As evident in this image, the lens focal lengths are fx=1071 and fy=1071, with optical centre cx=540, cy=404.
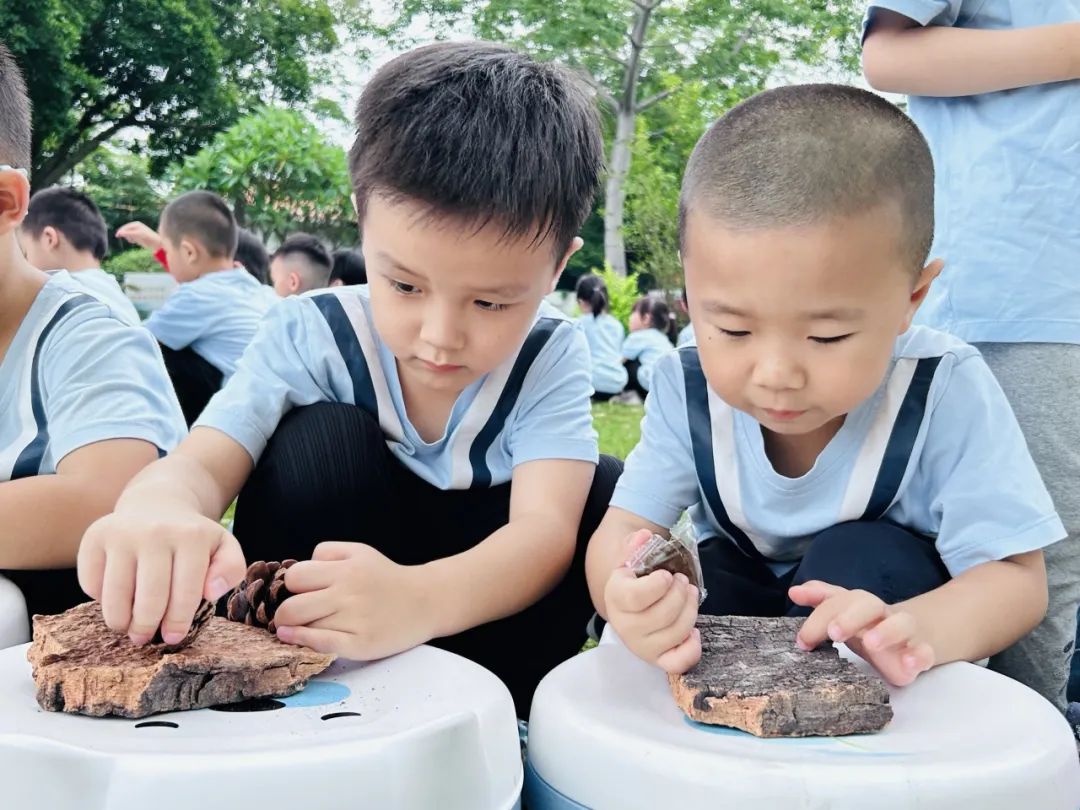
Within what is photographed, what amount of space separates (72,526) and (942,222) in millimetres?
1193

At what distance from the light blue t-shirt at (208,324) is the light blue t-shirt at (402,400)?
2928mm

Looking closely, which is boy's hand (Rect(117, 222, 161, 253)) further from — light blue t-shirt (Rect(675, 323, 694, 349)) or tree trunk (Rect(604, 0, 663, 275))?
tree trunk (Rect(604, 0, 663, 275))

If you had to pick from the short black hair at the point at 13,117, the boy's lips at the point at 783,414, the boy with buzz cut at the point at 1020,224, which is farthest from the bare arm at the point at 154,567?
the boy with buzz cut at the point at 1020,224

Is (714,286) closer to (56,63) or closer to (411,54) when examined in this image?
(411,54)

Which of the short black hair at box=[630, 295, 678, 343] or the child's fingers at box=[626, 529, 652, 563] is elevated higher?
the child's fingers at box=[626, 529, 652, 563]

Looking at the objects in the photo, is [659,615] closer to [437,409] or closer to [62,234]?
[437,409]

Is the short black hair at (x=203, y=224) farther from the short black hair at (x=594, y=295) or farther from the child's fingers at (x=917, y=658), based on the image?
the short black hair at (x=594, y=295)

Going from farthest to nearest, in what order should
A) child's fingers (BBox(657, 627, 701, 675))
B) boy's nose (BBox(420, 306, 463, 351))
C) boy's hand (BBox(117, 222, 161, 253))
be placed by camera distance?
boy's hand (BBox(117, 222, 161, 253)), boy's nose (BBox(420, 306, 463, 351)), child's fingers (BBox(657, 627, 701, 675))

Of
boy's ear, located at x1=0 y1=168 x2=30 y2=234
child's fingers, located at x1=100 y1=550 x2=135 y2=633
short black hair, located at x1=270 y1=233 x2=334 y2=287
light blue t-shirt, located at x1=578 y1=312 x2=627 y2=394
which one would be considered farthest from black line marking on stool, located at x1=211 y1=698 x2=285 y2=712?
light blue t-shirt, located at x1=578 y1=312 x2=627 y2=394

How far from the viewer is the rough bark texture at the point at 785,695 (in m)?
0.88

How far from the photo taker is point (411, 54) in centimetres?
143

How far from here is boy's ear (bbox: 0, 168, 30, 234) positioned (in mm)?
1402

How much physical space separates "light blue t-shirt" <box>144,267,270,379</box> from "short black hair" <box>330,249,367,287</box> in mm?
683

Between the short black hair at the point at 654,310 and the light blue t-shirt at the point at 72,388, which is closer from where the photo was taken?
the light blue t-shirt at the point at 72,388
